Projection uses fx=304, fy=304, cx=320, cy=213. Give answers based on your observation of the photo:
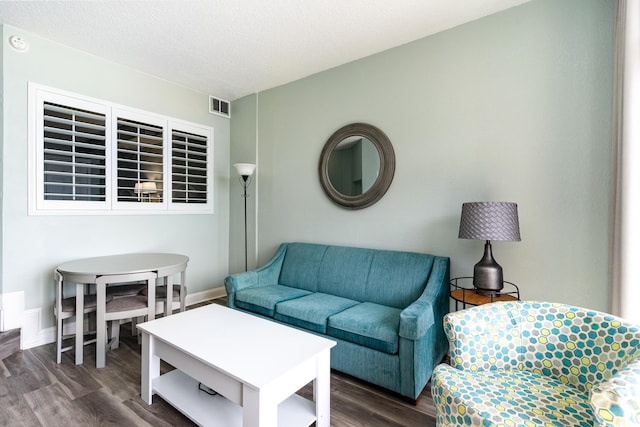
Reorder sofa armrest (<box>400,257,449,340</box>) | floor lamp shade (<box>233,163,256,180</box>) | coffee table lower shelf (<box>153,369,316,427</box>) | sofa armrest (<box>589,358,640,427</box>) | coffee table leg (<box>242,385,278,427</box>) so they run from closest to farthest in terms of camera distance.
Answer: sofa armrest (<box>589,358,640,427</box>) < coffee table leg (<box>242,385,278,427</box>) < coffee table lower shelf (<box>153,369,316,427</box>) < sofa armrest (<box>400,257,449,340</box>) < floor lamp shade (<box>233,163,256,180</box>)

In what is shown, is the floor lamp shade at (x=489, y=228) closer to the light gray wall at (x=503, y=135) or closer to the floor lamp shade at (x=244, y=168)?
the light gray wall at (x=503, y=135)

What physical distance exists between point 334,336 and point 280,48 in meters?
2.57

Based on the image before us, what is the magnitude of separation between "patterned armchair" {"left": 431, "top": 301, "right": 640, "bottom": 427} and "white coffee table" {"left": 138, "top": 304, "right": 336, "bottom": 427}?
641 millimetres

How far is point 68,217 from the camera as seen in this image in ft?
9.41

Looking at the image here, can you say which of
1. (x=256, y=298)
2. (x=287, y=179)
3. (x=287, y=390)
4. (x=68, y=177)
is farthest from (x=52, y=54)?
→ (x=287, y=390)

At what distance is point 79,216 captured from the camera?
293cm

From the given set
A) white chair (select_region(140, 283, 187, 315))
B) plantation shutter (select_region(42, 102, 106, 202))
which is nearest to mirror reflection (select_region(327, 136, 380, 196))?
white chair (select_region(140, 283, 187, 315))

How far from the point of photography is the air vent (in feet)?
13.2

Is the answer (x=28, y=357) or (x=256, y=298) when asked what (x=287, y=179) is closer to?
(x=256, y=298)

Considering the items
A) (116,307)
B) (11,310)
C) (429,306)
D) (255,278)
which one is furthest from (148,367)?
(429,306)

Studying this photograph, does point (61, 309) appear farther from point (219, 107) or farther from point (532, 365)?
point (532, 365)

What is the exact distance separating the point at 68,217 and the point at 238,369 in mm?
2561

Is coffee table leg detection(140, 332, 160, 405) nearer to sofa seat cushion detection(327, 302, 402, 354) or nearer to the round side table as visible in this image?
sofa seat cushion detection(327, 302, 402, 354)

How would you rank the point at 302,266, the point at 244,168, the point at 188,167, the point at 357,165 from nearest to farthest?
the point at 357,165
the point at 302,266
the point at 244,168
the point at 188,167
